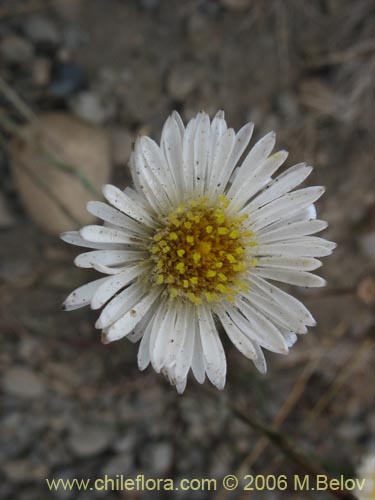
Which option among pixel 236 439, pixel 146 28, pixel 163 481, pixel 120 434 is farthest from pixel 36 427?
pixel 146 28

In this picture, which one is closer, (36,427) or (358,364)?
(36,427)

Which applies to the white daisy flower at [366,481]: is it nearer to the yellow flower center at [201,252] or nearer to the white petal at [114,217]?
A: the yellow flower center at [201,252]

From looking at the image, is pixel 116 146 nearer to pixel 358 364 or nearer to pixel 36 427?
pixel 36 427

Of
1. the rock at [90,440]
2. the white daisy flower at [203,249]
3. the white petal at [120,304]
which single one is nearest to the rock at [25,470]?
the rock at [90,440]

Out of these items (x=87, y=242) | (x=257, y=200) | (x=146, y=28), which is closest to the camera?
(x=87, y=242)

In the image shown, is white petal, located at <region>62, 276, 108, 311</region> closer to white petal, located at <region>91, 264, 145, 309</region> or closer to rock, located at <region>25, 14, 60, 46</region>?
white petal, located at <region>91, 264, 145, 309</region>

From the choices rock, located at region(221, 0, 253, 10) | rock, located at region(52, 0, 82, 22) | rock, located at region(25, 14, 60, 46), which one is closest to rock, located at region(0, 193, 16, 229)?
rock, located at region(25, 14, 60, 46)
